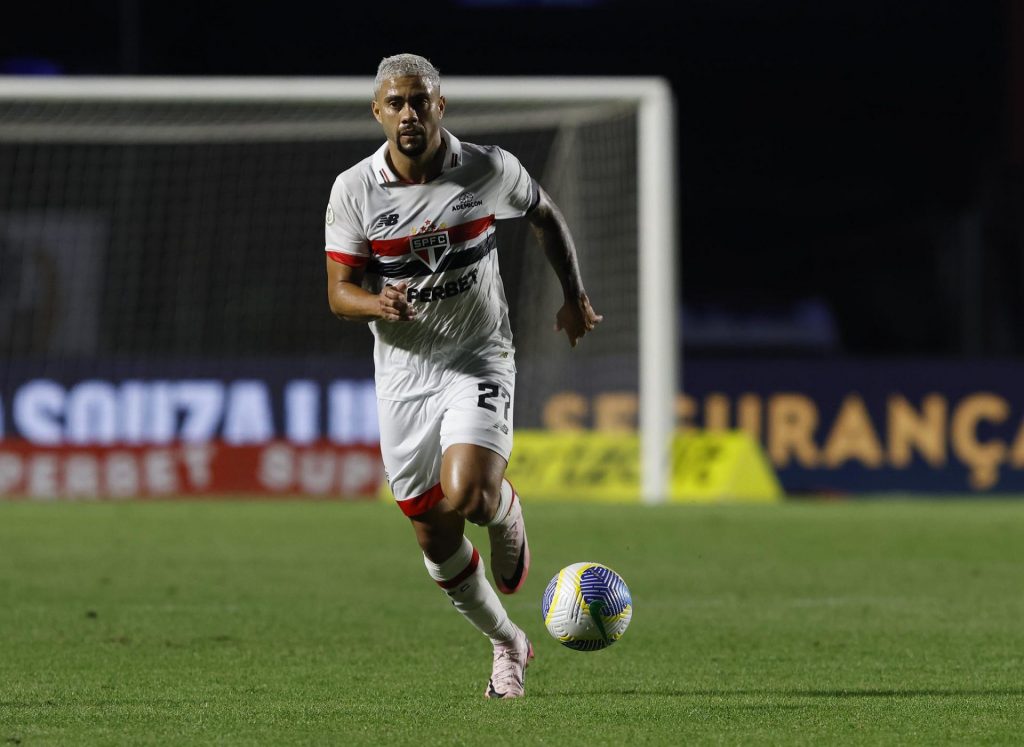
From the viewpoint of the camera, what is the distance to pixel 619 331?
16984mm

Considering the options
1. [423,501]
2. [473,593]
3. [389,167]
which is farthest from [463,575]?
[389,167]

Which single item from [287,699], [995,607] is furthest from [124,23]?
[287,699]

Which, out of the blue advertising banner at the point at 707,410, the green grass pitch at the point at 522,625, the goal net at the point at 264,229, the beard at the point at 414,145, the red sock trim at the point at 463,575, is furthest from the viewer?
the blue advertising banner at the point at 707,410

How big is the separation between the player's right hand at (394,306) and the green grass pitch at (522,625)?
1.23 meters

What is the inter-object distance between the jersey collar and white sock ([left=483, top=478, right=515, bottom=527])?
1083 millimetres

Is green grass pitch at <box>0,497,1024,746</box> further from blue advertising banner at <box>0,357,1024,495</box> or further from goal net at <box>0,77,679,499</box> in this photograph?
goal net at <box>0,77,679,499</box>

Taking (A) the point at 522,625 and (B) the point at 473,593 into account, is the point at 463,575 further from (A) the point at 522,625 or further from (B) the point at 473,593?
Result: (A) the point at 522,625

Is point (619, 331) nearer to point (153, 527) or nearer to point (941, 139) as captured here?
point (153, 527)

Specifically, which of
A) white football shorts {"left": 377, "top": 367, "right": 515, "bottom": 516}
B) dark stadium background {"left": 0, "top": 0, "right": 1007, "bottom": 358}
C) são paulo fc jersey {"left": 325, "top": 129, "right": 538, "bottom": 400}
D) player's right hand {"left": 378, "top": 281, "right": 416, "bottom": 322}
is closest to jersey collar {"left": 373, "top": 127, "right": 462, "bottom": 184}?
são paulo fc jersey {"left": 325, "top": 129, "right": 538, "bottom": 400}

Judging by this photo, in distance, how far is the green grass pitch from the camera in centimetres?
555

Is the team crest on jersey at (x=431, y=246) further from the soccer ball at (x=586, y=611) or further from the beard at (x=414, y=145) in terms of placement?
the soccer ball at (x=586, y=611)

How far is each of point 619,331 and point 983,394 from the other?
11.1ft

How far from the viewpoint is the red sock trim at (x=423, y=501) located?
20.9ft

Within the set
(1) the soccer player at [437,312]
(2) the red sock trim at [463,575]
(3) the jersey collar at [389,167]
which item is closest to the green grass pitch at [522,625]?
(2) the red sock trim at [463,575]
